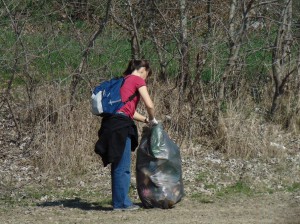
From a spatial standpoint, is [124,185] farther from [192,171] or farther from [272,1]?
→ [272,1]

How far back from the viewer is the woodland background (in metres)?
10.9

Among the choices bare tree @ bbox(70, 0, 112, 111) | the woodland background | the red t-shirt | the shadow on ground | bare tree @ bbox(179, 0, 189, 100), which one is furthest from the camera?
bare tree @ bbox(179, 0, 189, 100)

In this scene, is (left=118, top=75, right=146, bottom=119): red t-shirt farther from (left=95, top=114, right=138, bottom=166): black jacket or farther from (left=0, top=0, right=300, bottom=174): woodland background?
(left=0, top=0, right=300, bottom=174): woodland background

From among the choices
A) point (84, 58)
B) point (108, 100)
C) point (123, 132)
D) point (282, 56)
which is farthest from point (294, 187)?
point (84, 58)

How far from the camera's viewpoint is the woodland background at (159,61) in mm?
10906

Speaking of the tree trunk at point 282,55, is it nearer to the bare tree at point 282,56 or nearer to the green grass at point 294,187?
the bare tree at point 282,56

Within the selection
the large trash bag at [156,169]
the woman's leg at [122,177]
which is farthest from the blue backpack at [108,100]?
the large trash bag at [156,169]

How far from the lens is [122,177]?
8.16 metres

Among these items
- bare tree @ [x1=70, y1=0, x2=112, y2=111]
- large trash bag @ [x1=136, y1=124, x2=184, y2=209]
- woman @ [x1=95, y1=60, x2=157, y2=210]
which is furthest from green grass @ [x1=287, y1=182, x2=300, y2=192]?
bare tree @ [x1=70, y1=0, x2=112, y2=111]

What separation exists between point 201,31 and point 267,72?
166 centimetres

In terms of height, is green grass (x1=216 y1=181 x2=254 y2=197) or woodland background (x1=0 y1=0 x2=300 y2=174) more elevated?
woodland background (x1=0 y1=0 x2=300 y2=174)

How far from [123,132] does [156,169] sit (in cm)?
59

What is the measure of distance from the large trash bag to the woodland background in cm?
226

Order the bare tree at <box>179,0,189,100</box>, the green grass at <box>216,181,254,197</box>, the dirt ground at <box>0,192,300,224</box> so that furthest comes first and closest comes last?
the bare tree at <box>179,0,189,100</box> < the green grass at <box>216,181,254,197</box> < the dirt ground at <box>0,192,300,224</box>
